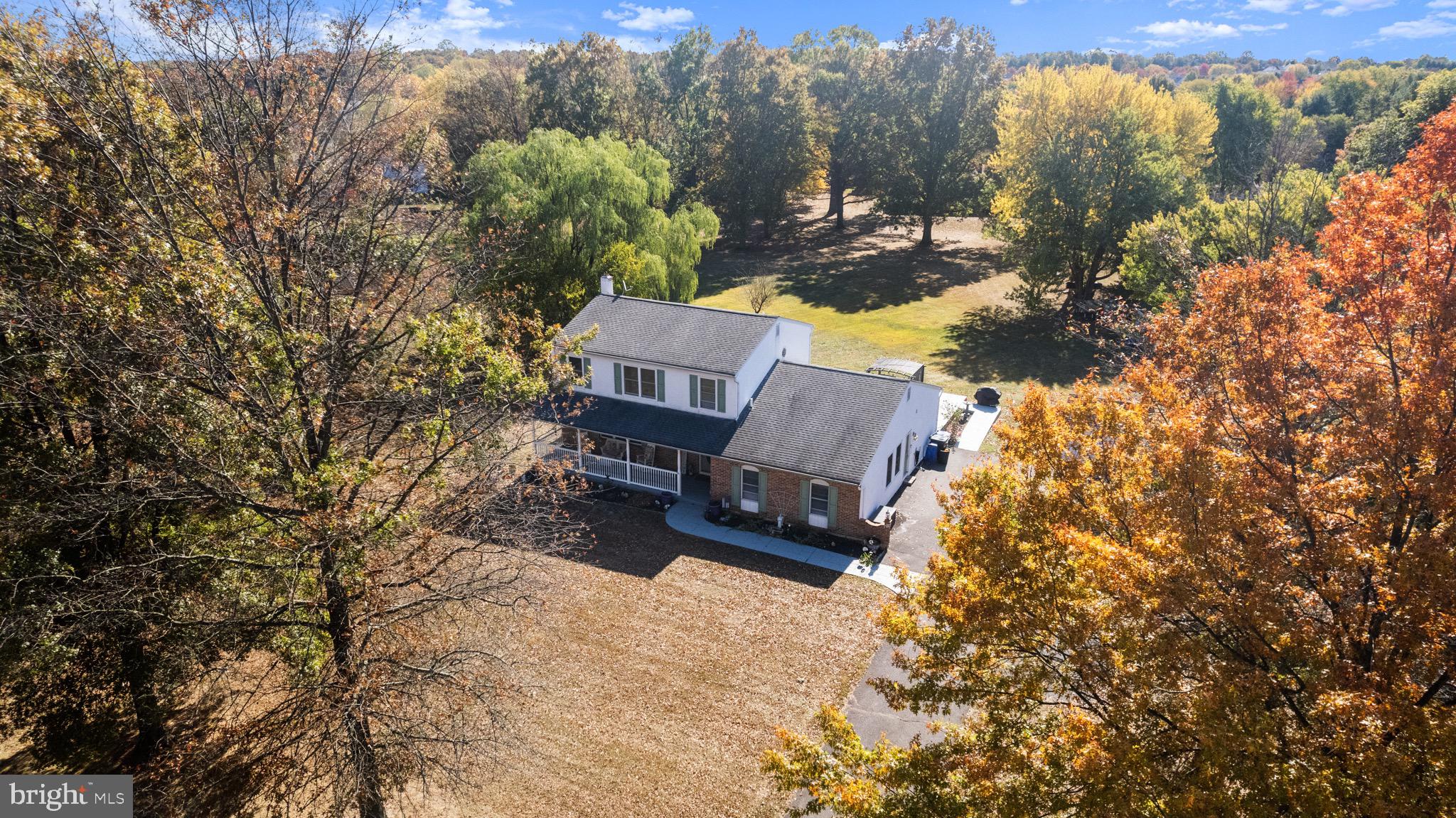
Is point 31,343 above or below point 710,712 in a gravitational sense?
above

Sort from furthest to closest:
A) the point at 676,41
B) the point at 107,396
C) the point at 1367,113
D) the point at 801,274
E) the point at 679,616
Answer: the point at 1367,113 < the point at 676,41 < the point at 801,274 < the point at 679,616 < the point at 107,396

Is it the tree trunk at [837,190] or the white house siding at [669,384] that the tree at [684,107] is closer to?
the tree trunk at [837,190]

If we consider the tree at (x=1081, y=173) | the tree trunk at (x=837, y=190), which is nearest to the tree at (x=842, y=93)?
the tree trunk at (x=837, y=190)

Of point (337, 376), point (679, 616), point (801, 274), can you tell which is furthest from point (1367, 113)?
point (337, 376)

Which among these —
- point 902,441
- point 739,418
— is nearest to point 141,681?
point 739,418

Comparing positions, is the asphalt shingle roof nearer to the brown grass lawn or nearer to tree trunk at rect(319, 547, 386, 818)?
the brown grass lawn

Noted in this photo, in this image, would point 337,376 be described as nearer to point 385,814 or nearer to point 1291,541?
point 385,814

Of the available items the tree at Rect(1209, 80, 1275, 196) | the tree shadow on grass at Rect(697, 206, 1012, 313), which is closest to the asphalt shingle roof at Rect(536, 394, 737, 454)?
the tree shadow on grass at Rect(697, 206, 1012, 313)
